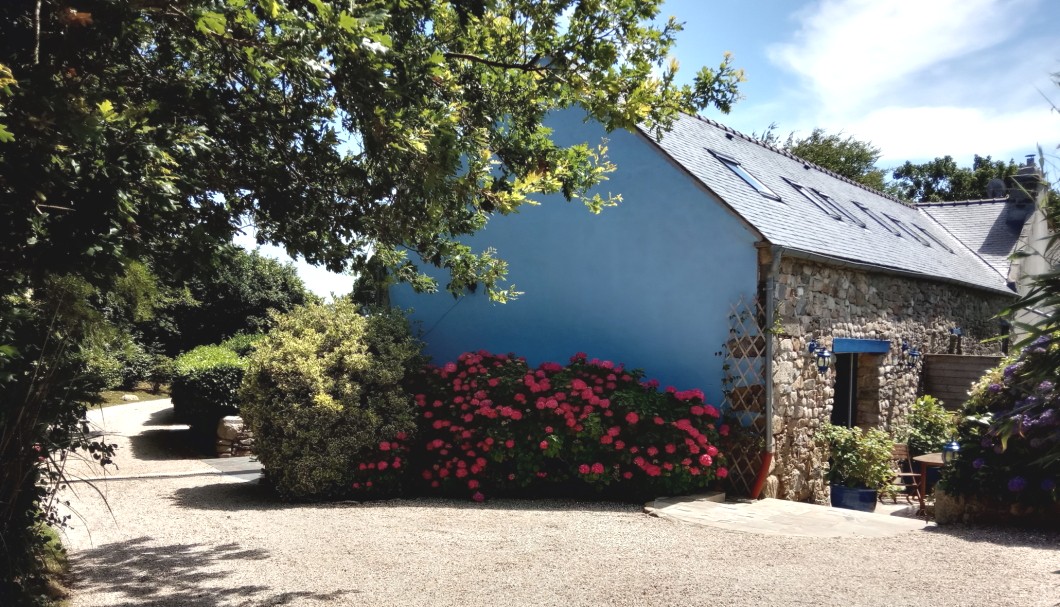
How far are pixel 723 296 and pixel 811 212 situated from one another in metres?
3.44

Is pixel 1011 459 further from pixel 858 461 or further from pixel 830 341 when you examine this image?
pixel 830 341

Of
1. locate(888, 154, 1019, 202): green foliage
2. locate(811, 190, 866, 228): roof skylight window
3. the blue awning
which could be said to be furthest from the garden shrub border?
locate(888, 154, 1019, 202): green foliage

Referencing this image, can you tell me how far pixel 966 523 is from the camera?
7.25 metres

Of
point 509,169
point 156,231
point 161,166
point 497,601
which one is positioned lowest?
point 497,601

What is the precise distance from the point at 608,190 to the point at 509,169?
4405 mm

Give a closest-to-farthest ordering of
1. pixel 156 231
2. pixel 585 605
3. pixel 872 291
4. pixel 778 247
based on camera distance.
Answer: pixel 156 231 → pixel 585 605 → pixel 778 247 → pixel 872 291

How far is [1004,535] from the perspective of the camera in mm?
6625

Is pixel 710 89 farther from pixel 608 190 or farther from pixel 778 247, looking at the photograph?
pixel 608 190

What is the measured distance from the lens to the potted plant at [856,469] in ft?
29.9

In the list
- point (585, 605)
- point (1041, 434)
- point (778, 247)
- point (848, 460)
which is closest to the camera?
point (585, 605)

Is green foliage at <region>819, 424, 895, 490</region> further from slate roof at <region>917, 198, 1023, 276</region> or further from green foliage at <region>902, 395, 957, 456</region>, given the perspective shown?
slate roof at <region>917, 198, 1023, 276</region>

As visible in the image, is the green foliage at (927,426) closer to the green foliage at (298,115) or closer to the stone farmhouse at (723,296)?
the stone farmhouse at (723,296)

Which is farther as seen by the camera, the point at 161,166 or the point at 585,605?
the point at 585,605

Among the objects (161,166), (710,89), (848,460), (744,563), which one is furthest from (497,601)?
(848,460)
